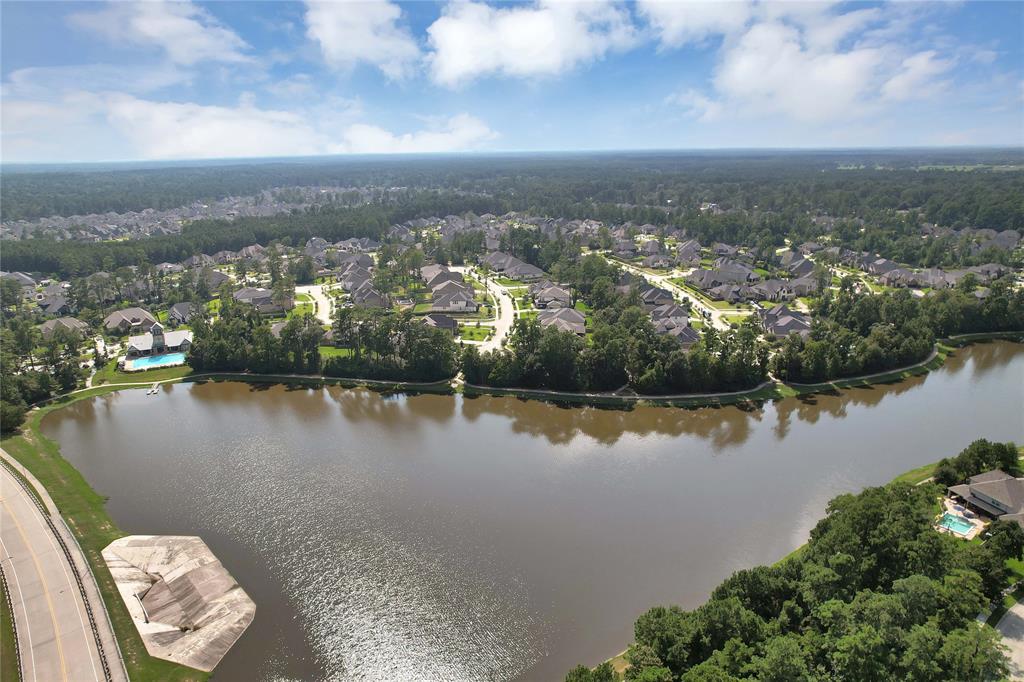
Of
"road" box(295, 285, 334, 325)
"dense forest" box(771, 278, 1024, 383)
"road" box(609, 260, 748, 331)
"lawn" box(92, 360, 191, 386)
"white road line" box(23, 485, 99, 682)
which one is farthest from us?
"road" box(295, 285, 334, 325)

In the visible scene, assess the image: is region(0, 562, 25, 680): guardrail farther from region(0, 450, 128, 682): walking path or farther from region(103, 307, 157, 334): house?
region(103, 307, 157, 334): house

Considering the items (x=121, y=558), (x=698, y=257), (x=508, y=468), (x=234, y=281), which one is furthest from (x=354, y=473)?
(x=698, y=257)

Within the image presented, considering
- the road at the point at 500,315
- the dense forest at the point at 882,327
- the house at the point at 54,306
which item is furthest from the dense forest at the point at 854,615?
the house at the point at 54,306

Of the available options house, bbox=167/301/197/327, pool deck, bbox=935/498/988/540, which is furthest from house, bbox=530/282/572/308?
pool deck, bbox=935/498/988/540

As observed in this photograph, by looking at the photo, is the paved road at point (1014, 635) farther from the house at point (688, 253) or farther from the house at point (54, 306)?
the house at point (54, 306)

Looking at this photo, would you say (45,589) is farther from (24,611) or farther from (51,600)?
(24,611)
